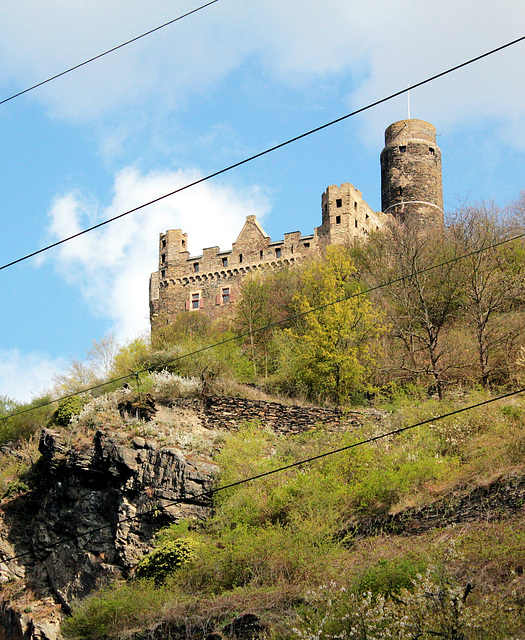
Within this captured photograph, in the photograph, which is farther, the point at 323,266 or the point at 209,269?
the point at 209,269

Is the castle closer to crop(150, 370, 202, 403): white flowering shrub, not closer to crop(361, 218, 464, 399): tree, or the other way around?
crop(361, 218, 464, 399): tree

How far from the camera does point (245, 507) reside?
22484 millimetres


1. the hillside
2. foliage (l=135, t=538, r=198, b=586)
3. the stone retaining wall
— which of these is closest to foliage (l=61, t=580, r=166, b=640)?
the hillside

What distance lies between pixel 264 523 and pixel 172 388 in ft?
29.3

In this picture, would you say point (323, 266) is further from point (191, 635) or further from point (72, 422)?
point (191, 635)

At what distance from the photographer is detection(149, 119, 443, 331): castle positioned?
49.8 meters

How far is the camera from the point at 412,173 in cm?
5678

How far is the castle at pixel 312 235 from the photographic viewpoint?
163 feet

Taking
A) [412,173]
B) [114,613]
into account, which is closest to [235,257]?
[412,173]

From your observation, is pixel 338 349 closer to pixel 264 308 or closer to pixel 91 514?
pixel 264 308

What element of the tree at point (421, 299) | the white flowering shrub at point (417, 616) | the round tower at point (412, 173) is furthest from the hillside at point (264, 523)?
the round tower at point (412, 173)

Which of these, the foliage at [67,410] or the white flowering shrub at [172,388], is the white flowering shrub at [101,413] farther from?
the white flowering shrub at [172,388]

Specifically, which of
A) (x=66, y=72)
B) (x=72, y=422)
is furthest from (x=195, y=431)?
(x=66, y=72)

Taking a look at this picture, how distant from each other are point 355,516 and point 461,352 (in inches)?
460
